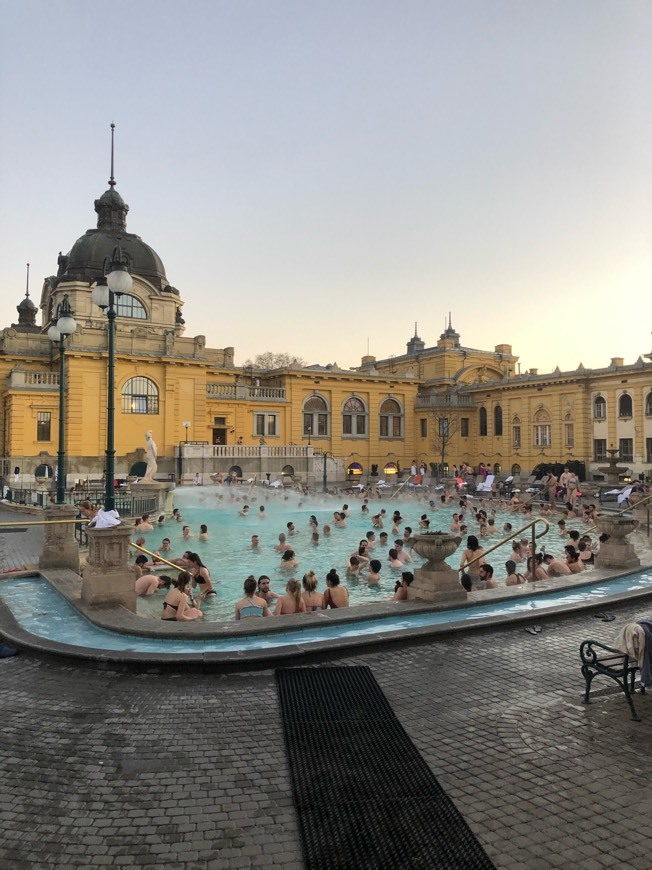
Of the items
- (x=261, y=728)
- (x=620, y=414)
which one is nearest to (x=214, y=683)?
(x=261, y=728)

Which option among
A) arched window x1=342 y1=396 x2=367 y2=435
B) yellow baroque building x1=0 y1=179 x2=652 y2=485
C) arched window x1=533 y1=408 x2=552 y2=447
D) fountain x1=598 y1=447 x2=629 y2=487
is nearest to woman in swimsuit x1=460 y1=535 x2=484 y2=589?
fountain x1=598 y1=447 x2=629 y2=487

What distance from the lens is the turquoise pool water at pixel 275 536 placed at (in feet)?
48.5

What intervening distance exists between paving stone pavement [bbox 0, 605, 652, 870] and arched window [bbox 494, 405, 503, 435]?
45.9m

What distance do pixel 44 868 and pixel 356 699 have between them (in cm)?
316

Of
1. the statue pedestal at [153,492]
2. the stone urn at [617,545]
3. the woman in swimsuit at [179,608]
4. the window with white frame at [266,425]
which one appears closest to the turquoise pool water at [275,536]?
the statue pedestal at [153,492]

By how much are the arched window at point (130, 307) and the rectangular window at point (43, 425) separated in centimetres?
1161

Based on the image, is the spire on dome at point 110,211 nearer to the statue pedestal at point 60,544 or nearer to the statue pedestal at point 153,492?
the statue pedestal at point 153,492

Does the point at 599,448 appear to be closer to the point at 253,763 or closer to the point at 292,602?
the point at 292,602

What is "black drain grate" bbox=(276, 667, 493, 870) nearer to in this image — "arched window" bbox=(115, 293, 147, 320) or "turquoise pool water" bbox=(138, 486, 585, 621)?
"turquoise pool water" bbox=(138, 486, 585, 621)

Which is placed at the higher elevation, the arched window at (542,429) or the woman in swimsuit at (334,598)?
the arched window at (542,429)

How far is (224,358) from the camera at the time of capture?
53.8m

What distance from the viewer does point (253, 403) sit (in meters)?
48.7

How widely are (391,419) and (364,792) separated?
2007 inches

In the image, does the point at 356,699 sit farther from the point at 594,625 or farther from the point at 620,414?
the point at 620,414
